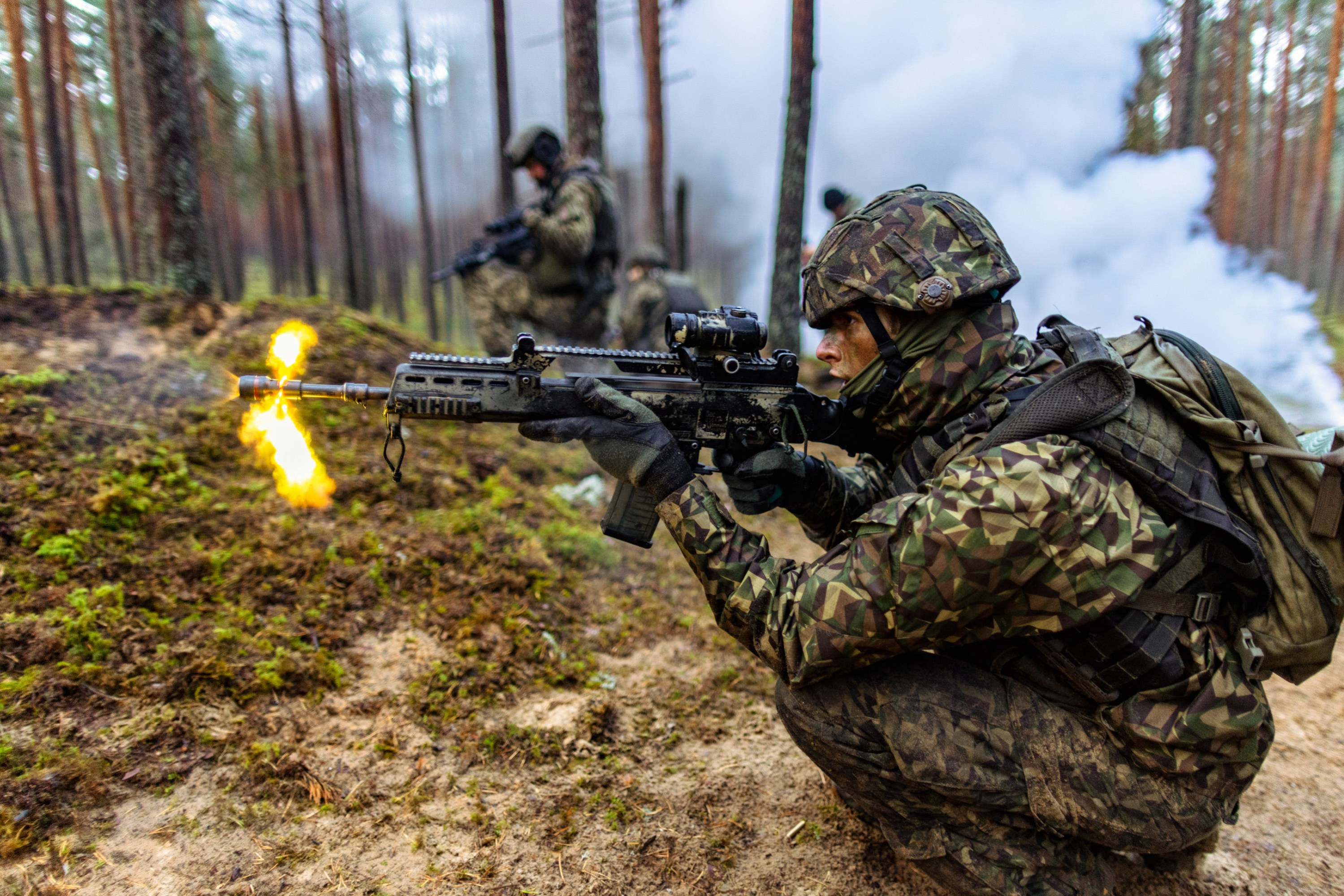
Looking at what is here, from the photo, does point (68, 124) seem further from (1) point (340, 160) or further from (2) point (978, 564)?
(2) point (978, 564)

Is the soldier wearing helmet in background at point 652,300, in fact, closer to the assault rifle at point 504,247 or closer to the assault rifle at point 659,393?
the assault rifle at point 504,247

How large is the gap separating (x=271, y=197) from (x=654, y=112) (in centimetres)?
1919

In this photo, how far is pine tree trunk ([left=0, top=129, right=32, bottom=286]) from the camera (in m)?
16.2

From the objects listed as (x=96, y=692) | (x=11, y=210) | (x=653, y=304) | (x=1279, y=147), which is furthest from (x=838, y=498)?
(x=11, y=210)

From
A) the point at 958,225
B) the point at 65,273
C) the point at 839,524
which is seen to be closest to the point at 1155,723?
the point at 839,524

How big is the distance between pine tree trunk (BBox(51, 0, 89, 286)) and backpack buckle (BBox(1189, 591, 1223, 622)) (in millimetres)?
20262

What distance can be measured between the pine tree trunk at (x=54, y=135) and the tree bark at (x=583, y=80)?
12.2m

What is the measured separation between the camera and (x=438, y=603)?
3.95 m

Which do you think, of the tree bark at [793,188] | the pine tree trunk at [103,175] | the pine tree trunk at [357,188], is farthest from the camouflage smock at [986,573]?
the pine tree trunk at [103,175]

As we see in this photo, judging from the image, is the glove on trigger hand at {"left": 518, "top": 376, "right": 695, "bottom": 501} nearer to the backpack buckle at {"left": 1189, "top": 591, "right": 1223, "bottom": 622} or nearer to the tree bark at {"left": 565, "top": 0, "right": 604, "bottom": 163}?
the backpack buckle at {"left": 1189, "top": 591, "right": 1223, "bottom": 622}

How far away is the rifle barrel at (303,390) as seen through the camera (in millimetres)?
2668

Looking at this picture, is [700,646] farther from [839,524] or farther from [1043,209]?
[1043,209]

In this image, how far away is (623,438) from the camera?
2.74 m

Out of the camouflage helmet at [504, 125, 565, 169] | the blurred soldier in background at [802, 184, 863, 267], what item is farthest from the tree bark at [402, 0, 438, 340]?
the blurred soldier in background at [802, 184, 863, 267]
